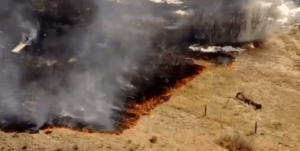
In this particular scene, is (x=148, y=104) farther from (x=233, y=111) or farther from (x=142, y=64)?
(x=233, y=111)

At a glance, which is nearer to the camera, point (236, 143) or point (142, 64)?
point (236, 143)

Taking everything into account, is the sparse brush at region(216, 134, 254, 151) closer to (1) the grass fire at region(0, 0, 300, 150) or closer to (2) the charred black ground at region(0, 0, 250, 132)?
(1) the grass fire at region(0, 0, 300, 150)

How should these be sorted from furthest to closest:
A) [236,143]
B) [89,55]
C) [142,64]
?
1. [89,55]
2. [142,64]
3. [236,143]

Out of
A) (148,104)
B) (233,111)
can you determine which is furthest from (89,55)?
(233,111)

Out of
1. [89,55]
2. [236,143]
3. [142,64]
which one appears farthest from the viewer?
[89,55]

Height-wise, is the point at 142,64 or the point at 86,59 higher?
the point at 86,59

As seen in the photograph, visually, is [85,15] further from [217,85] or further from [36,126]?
[217,85]

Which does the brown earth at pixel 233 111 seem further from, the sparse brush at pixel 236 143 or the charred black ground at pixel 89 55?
the charred black ground at pixel 89 55

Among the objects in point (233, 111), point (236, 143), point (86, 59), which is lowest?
point (236, 143)
